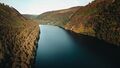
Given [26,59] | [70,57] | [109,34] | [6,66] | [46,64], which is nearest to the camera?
[6,66]

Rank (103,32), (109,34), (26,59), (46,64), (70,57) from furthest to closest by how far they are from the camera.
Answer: (103,32), (109,34), (70,57), (46,64), (26,59)

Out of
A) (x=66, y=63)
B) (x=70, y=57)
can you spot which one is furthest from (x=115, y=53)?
(x=66, y=63)

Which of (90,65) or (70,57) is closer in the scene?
(90,65)

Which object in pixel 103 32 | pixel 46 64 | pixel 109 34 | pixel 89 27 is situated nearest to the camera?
pixel 46 64

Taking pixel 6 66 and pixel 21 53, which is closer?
pixel 6 66

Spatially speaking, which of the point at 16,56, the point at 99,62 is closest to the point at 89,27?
the point at 99,62

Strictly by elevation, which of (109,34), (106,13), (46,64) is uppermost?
(106,13)

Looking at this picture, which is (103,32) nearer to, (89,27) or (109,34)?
(109,34)

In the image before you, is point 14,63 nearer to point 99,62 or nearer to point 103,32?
point 99,62

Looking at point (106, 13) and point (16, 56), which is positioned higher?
point (106, 13)
